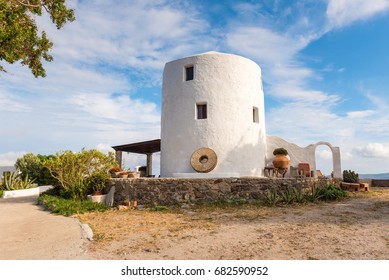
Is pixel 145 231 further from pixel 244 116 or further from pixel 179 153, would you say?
pixel 244 116

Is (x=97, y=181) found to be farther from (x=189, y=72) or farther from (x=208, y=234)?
(x=208, y=234)

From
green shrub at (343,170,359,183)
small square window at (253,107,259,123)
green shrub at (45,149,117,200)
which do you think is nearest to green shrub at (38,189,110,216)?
green shrub at (45,149,117,200)

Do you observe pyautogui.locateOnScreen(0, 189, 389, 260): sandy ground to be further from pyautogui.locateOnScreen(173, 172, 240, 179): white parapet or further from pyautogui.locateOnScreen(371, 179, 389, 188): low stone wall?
pyautogui.locateOnScreen(371, 179, 389, 188): low stone wall

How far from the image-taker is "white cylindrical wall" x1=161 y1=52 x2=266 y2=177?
49.4 feet

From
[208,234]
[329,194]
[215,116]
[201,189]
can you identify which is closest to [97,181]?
[201,189]

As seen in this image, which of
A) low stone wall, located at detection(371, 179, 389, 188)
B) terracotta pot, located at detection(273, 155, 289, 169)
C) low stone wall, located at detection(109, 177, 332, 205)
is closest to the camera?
low stone wall, located at detection(109, 177, 332, 205)

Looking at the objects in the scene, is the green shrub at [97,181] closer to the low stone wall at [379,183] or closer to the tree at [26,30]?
the tree at [26,30]

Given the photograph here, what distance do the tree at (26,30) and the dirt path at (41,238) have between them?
518cm

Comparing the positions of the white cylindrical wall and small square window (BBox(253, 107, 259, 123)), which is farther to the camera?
small square window (BBox(253, 107, 259, 123))

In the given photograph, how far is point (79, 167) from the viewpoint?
523 inches

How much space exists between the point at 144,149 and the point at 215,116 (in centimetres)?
786

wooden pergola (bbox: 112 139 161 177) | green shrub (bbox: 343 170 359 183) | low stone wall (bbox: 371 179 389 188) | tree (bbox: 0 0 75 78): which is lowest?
low stone wall (bbox: 371 179 389 188)

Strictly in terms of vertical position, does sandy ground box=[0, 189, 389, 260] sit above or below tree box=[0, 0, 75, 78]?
below

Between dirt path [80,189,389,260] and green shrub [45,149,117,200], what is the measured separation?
3657 mm
